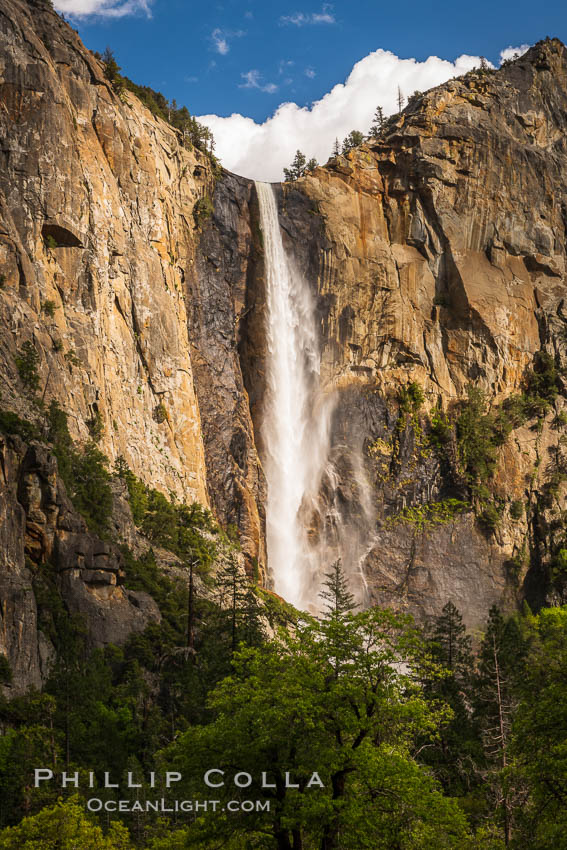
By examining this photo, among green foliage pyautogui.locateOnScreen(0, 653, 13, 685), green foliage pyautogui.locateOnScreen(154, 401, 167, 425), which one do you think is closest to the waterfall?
green foliage pyautogui.locateOnScreen(154, 401, 167, 425)

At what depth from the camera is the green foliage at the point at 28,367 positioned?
53.3m

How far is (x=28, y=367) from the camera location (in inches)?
2112

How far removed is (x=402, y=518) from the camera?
7644 cm

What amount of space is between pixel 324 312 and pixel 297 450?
1299 cm

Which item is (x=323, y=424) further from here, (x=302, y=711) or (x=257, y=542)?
(x=302, y=711)

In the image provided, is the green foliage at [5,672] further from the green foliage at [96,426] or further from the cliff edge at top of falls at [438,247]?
the cliff edge at top of falls at [438,247]

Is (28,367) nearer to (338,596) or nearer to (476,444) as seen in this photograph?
(338,596)

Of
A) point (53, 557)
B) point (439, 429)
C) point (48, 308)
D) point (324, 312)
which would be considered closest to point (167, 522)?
point (53, 557)

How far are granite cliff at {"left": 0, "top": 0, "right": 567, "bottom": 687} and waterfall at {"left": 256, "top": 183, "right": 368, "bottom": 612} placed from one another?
0.85m

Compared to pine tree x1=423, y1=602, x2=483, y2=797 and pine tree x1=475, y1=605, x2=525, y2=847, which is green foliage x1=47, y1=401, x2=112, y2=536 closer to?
pine tree x1=423, y1=602, x2=483, y2=797

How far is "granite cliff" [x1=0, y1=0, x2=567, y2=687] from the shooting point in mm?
59031

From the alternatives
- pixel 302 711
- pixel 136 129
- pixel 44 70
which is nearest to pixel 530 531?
pixel 136 129

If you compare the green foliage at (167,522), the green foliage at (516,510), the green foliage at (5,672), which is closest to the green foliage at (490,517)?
the green foliage at (516,510)

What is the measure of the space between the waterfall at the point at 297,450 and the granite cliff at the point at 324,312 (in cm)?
85
